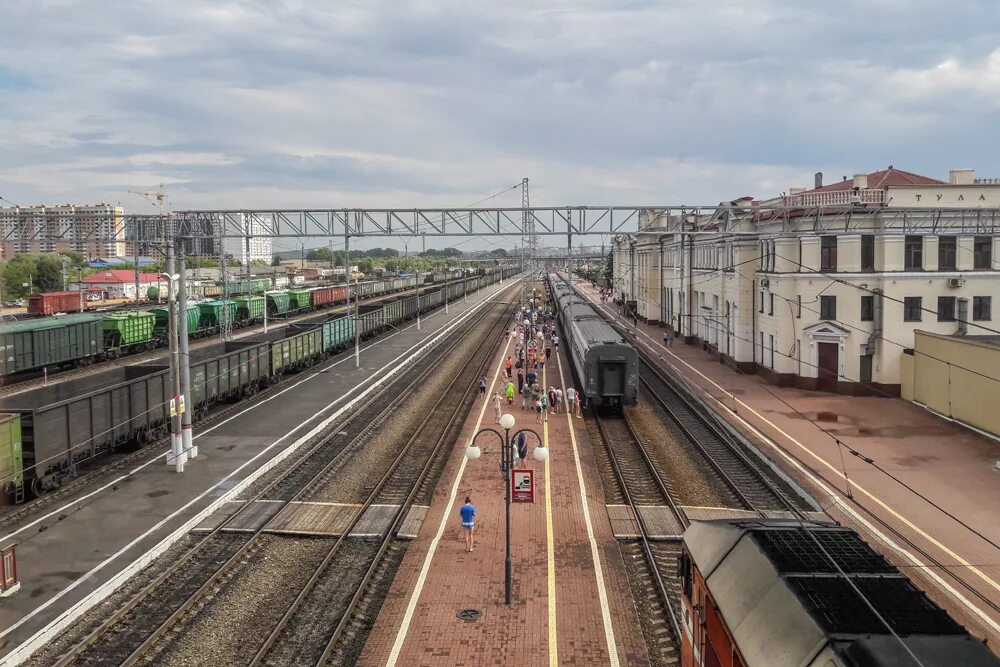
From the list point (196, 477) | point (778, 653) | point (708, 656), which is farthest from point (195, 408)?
point (778, 653)

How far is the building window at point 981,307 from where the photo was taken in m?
34.1

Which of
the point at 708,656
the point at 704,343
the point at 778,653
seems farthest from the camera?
the point at 704,343

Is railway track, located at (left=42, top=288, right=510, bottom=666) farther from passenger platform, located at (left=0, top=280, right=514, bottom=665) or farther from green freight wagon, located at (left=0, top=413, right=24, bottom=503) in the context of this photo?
green freight wagon, located at (left=0, top=413, right=24, bottom=503)

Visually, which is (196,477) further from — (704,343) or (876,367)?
(704,343)

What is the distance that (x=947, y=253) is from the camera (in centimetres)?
3403

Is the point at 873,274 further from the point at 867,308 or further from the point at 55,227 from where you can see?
the point at 55,227

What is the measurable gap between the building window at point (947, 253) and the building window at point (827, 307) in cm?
464

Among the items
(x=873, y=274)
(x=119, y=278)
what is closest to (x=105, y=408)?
(x=873, y=274)

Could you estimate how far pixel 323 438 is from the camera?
25.7 m

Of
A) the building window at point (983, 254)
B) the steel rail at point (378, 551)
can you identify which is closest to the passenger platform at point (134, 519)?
the steel rail at point (378, 551)

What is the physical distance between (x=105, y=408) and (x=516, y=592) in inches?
535

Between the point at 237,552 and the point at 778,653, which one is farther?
the point at 237,552

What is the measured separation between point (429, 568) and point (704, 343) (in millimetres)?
39649

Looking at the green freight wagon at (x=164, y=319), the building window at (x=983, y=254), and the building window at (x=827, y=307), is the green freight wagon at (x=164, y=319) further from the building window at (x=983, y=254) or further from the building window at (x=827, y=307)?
the building window at (x=983, y=254)
